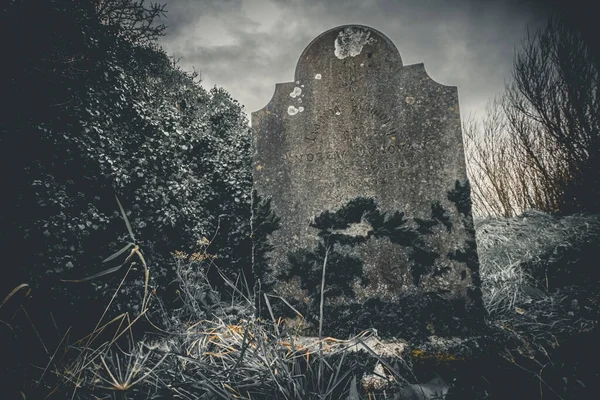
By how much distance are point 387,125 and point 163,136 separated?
2.58 meters

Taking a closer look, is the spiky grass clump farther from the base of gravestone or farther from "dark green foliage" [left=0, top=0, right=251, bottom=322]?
"dark green foliage" [left=0, top=0, right=251, bottom=322]

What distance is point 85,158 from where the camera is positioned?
8.74 ft

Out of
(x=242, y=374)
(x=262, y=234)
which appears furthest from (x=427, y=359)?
(x=262, y=234)

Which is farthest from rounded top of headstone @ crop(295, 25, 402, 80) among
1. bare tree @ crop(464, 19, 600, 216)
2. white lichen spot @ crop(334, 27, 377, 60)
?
bare tree @ crop(464, 19, 600, 216)

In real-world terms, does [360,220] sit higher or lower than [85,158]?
lower

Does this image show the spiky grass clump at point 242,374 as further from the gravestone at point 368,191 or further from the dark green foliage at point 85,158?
the dark green foliage at point 85,158

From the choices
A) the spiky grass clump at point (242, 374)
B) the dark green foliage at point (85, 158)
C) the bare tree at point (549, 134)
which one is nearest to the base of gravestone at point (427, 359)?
the spiky grass clump at point (242, 374)

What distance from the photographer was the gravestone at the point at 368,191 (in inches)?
73.4

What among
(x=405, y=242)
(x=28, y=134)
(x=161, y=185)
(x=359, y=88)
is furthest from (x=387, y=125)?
(x=28, y=134)

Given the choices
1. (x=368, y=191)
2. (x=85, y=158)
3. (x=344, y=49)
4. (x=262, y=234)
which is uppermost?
(x=344, y=49)

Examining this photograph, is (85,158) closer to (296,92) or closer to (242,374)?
(296,92)

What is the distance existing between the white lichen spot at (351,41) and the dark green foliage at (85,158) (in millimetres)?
1878

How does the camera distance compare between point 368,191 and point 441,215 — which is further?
point 368,191

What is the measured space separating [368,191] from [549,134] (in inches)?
192
